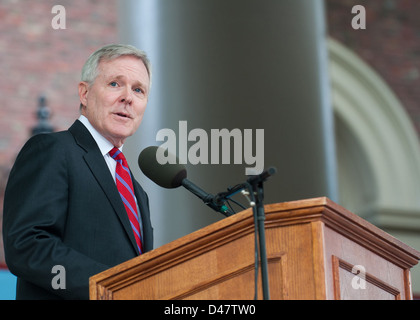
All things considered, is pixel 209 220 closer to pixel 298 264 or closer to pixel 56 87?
pixel 298 264

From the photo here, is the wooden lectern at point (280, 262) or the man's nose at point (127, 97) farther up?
the man's nose at point (127, 97)

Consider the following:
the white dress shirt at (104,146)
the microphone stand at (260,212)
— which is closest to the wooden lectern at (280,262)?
the microphone stand at (260,212)

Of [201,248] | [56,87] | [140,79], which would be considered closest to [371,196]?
[56,87]

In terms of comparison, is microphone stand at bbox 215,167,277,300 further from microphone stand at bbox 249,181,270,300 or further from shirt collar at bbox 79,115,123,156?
shirt collar at bbox 79,115,123,156

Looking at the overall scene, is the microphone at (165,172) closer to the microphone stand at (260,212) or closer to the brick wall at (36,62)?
the microphone stand at (260,212)

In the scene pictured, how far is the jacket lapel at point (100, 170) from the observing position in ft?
7.48

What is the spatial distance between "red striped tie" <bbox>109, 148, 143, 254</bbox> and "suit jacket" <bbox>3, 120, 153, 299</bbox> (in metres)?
0.04

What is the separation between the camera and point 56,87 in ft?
22.9

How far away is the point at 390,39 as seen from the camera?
835 cm

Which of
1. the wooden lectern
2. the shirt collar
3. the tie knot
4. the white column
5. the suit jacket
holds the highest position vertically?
the white column

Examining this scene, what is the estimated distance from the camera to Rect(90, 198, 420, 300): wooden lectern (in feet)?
5.65

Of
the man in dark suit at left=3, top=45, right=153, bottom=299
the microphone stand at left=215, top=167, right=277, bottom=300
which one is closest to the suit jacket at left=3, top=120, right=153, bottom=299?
the man in dark suit at left=3, top=45, right=153, bottom=299

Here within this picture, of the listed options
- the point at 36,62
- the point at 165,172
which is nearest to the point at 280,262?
the point at 165,172

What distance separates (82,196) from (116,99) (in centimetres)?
34
